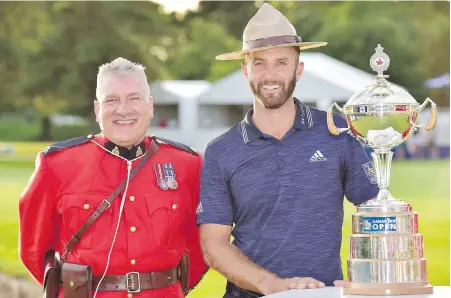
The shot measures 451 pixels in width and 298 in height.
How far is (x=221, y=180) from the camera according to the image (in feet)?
11.9

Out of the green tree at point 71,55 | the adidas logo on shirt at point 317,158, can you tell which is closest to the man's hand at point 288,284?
the adidas logo on shirt at point 317,158

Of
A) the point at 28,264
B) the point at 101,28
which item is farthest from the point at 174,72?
the point at 28,264

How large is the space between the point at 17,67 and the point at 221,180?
130 feet

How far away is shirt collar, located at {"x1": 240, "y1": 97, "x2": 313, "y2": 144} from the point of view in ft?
11.9

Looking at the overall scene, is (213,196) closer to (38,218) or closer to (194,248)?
(194,248)

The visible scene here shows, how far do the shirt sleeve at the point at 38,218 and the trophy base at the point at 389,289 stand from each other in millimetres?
1309

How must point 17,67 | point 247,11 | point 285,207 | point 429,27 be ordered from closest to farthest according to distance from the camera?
point 285,207
point 17,67
point 429,27
point 247,11

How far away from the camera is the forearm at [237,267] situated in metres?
3.48

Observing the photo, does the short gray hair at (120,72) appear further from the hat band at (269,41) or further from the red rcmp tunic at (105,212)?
the hat band at (269,41)

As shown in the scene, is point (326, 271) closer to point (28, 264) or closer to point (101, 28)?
point (28, 264)

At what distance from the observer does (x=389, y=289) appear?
307 cm

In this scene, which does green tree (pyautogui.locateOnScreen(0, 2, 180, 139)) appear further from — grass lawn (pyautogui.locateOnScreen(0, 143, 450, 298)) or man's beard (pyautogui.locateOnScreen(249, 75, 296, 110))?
man's beard (pyautogui.locateOnScreen(249, 75, 296, 110))

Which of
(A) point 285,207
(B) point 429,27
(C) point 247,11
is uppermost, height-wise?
(C) point 247,11

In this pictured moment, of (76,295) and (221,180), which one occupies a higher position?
(221,180)
